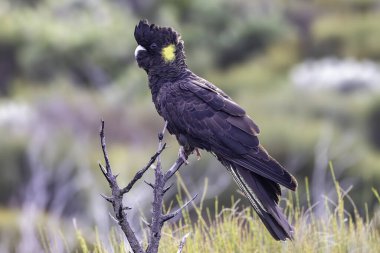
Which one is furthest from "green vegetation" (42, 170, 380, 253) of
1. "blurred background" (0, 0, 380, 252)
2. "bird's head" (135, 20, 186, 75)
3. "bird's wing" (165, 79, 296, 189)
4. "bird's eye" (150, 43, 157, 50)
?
"blurred background" (0, 0, 380, 252)

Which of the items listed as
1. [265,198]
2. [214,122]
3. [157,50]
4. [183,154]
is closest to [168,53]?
[157,50]

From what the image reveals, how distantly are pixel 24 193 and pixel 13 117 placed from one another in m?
3.20

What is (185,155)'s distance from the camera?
205 inches

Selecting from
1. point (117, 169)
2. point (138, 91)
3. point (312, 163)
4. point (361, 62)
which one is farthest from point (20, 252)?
point (361, 62)

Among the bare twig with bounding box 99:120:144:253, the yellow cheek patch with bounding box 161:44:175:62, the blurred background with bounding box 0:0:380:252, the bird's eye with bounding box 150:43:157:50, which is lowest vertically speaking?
the bare twig with bounding box 99:120:144:253

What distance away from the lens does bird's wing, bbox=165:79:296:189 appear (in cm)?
499

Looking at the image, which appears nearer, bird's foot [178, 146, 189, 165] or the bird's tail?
the bird's tail

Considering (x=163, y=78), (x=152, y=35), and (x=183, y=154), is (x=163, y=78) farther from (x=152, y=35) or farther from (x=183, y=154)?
(x=183, y=154)

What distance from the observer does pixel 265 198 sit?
4637mm

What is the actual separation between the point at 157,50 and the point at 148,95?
13116mm

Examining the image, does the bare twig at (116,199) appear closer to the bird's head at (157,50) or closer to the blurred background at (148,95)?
the bird's head at (157,50)

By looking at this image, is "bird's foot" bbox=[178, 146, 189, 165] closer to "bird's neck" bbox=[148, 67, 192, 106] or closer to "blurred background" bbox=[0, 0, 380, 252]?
"bird's neck" bbox=[148, 67, 192, 106]

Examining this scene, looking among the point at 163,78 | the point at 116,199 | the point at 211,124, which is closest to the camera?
the point at 116,199

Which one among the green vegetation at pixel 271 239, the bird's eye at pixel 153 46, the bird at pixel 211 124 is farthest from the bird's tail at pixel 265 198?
the bird's eye at pixel 153 46
